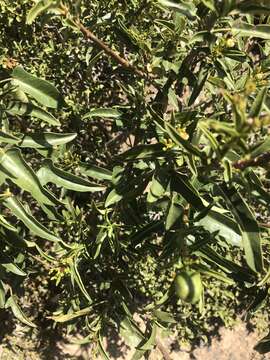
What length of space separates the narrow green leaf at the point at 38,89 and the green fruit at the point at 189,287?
947mm

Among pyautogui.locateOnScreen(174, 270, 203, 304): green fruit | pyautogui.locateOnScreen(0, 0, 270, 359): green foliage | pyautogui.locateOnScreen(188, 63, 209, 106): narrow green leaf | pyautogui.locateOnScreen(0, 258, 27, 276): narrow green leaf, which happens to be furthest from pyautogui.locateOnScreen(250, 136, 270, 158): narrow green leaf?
pyautogui.locateOnScreen(0, 258, 27, 276): narrow green leaf

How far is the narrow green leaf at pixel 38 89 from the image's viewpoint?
1.96 m

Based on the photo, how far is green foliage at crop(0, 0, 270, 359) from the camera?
1717 mm

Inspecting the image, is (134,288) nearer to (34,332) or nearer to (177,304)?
(177,304)

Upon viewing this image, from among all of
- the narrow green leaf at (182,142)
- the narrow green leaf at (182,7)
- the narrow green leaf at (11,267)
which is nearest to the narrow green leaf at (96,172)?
the narrow green leaf at (11,267)

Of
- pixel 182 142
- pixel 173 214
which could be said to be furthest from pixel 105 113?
pixel 182 142

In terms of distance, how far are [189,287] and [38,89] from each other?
1067 mm

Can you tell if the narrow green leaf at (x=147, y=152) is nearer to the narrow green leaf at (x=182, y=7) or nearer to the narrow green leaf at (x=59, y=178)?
the narrow green leaf at (x=59, y=178)

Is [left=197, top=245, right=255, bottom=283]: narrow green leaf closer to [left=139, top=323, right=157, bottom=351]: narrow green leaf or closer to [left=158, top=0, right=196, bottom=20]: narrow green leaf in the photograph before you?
[left=139, top=323, right=157, bottom=351]: narrow green leaf

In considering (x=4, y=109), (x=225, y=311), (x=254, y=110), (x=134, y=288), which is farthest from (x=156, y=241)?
(x=254, y=110)

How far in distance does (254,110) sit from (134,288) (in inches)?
88.8

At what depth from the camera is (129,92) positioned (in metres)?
2.62

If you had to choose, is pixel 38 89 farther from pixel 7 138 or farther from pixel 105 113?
pixel 105 113

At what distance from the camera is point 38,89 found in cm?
198
